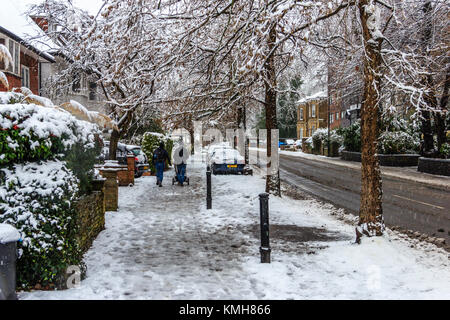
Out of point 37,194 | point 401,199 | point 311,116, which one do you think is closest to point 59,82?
point 37,194

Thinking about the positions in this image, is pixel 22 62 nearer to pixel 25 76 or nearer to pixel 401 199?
pixel 25 76

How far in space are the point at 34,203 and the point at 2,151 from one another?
0.73m

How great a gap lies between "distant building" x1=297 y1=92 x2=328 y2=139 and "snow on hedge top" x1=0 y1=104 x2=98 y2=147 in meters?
60.0

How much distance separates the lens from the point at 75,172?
19.5 ft

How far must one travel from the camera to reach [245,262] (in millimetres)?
6402

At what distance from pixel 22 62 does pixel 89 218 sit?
687 inches

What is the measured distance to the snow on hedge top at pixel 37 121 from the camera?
4.82 metres

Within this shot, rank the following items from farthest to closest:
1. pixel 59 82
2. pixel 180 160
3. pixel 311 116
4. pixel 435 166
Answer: pixel 311 116 → pixel 435 166 → pixel 59 82 → pixel 180 160

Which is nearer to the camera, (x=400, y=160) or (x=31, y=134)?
(x=31, y=134)

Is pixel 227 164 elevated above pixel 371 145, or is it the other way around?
pixel 371 145

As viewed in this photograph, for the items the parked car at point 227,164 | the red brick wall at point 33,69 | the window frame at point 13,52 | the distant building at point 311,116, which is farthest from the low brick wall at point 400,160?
the distant building at point 311,116

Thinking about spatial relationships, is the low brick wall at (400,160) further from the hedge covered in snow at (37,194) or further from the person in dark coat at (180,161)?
the hedge covered in snow at (37,194)

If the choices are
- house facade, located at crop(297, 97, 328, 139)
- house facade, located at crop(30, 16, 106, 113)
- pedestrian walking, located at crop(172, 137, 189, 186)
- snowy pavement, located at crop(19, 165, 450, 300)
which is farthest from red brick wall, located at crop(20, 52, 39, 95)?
house facade, located at crop(297, 97, 328, 139)
